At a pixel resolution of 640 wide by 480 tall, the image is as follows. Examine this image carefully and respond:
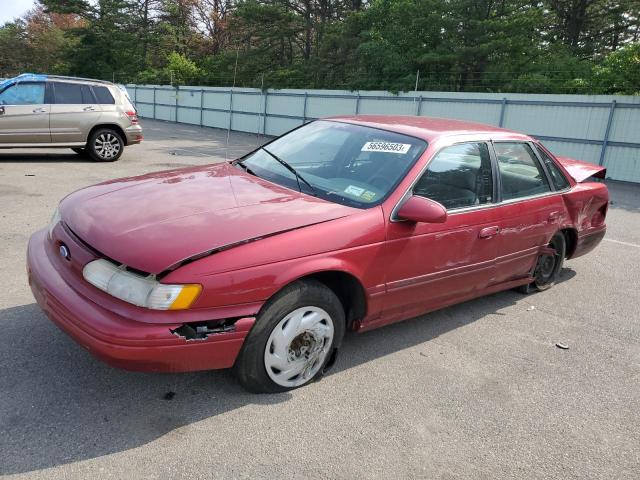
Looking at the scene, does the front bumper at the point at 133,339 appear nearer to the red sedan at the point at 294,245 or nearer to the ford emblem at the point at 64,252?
the red sedan at the point at 294,245

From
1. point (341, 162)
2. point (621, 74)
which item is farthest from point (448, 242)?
point (621, 74)

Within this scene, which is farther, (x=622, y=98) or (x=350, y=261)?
(x=622, y=98)

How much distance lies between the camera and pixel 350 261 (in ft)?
9.94

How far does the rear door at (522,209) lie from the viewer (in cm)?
408

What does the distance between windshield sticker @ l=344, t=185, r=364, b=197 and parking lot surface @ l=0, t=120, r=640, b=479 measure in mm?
1086

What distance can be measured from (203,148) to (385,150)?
14.0m

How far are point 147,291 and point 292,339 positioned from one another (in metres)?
0.84

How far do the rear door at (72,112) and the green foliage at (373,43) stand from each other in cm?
439

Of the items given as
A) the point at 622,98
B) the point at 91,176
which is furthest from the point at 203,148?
the point at 622,98

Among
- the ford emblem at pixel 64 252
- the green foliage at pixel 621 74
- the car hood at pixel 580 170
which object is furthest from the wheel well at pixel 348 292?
the green foliage at pixel 621 74

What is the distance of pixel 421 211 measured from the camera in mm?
3168

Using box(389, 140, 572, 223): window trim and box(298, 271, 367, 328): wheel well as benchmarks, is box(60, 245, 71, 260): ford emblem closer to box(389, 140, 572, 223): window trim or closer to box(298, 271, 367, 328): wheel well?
box(298, 271, 367, 328): wheel well

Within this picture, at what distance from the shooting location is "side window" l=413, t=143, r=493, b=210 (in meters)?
3.56

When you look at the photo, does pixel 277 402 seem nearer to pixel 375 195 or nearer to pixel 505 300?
pixel 375 195
